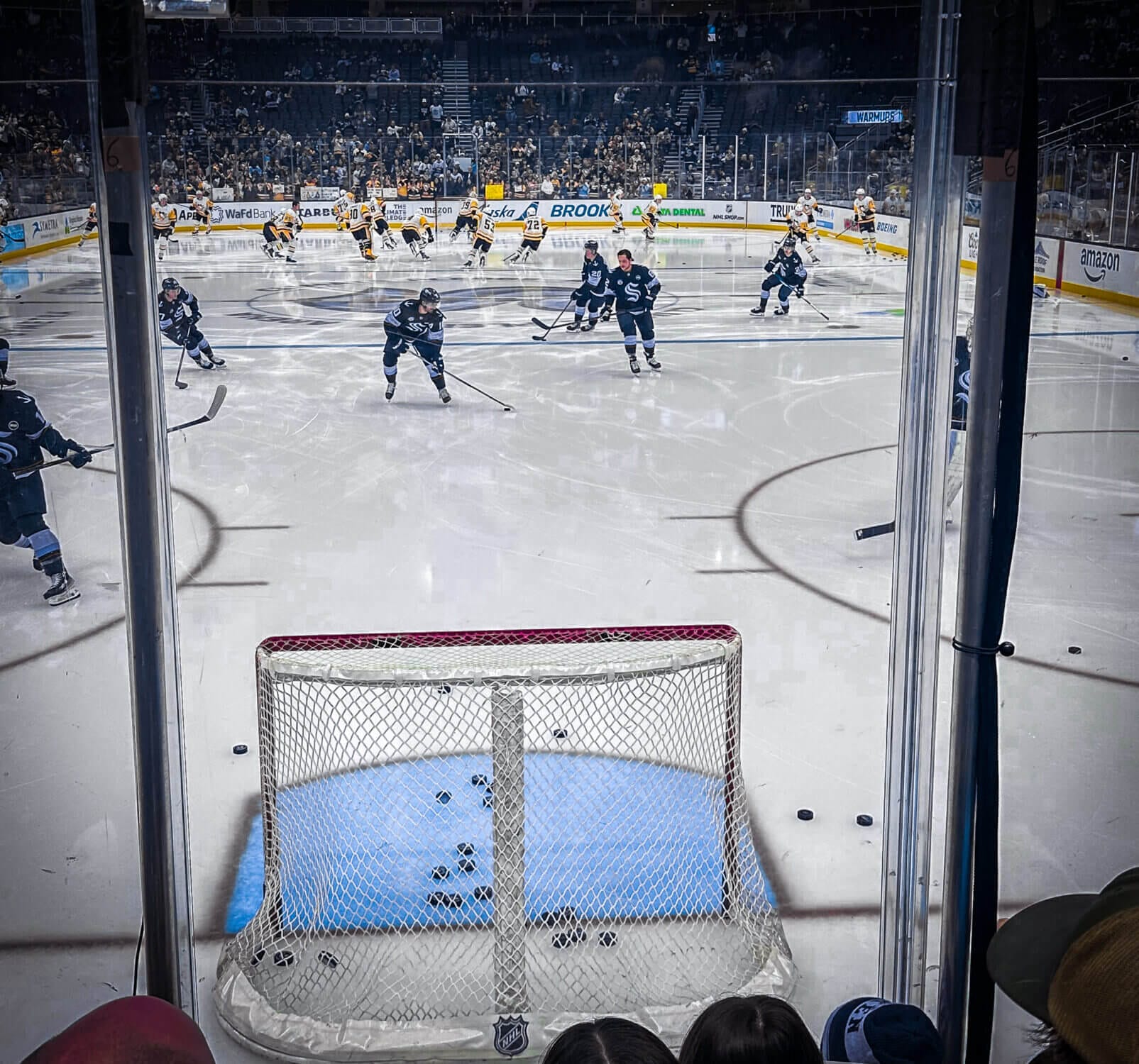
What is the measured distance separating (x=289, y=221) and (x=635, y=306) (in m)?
3.40

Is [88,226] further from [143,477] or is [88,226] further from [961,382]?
[961,382]

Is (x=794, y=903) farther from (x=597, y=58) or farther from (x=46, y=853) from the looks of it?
(x=597, y=58)

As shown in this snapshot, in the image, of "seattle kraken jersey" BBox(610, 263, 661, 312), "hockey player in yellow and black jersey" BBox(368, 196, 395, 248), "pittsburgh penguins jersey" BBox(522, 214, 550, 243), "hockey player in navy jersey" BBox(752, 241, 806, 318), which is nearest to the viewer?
"hockey player in yellow and black jersey" BBox(368, 196, 395, 248)

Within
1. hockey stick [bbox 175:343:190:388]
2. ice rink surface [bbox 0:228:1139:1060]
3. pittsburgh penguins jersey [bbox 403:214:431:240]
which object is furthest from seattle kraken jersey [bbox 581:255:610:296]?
pittsburgh penguins jersey [bbox 403:214:431:240]

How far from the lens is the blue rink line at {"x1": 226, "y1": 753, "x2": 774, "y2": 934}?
1889 mm

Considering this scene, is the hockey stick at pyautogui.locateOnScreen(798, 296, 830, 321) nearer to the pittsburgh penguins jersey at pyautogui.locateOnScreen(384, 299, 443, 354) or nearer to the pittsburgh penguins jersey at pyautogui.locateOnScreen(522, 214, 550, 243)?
the pittsburgh penguins jersey at pyautogui.locateOnScreen(384, 299, 443, 354)

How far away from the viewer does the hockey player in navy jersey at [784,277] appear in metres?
7.42

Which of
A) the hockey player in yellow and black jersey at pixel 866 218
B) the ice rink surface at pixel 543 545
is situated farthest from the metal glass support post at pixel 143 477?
the hockey player in yellow and black jersey at pixel 866 218

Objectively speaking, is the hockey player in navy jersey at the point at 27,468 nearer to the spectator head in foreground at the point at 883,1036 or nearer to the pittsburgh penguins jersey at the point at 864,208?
the spectator head in foreground at the point at 883,1036

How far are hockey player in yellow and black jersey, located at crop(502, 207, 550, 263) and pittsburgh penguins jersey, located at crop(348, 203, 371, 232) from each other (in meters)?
0.63

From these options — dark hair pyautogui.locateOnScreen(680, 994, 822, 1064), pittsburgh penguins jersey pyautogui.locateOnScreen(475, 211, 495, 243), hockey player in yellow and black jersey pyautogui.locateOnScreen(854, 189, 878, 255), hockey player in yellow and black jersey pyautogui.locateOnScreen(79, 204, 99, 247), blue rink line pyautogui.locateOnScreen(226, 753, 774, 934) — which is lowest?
blue rink line pyautogui.locateOnScreen(226, 753, 774, 934)

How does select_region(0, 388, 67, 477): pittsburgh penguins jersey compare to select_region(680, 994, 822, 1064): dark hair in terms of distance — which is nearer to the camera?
select_region(680, 994, 822, 1064): dark hair

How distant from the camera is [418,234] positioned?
159 inches

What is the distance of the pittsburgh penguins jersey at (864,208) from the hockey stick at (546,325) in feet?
9.95
